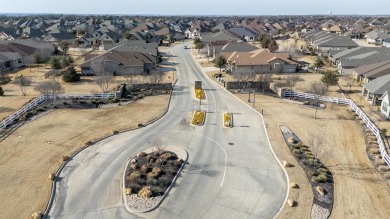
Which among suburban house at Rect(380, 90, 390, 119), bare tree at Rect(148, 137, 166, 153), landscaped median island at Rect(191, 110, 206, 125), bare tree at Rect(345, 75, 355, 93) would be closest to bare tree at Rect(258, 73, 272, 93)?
bare tree at Rect(345, 75, 355, 93)

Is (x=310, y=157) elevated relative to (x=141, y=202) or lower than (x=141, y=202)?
elevated

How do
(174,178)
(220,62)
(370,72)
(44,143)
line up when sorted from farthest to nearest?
1. (220,62)
2. (370,72)
3. (44,143)
4. (174,178)

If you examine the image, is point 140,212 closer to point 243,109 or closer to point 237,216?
Result: point 237,216

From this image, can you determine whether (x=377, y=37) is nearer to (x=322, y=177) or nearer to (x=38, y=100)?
(x=322, y=177)

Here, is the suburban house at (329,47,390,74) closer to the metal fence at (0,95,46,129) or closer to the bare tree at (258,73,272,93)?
the bare tree at (258,73,272,93)

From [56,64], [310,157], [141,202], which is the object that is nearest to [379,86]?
[310,157]

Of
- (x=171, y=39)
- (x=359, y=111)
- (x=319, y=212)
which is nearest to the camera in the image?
(x=319, y=212)
